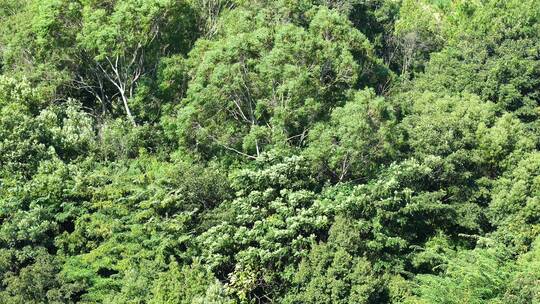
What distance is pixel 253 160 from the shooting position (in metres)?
35.1

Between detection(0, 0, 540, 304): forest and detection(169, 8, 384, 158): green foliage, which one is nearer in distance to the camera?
detection(0, 0, 540, 304): forest

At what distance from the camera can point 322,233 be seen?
30.7 metres

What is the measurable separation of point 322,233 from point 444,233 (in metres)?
5.99

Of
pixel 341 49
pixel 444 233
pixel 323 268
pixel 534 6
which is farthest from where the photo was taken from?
pixel 534 6

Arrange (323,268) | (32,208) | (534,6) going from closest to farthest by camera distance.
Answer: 1. (323,268)
2. (32,208)
3. (534,6)

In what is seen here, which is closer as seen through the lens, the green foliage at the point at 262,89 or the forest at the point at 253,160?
the forest at the point at 253,160

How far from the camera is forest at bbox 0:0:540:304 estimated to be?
91.9 feet

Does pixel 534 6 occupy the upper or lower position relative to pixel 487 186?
upper

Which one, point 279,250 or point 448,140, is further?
point 448,140

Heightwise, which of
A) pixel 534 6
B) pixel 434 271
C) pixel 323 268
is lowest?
pixel 434 271

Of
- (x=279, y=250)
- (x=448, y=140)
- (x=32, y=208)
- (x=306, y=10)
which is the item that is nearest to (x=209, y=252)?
(x=279, y=250)

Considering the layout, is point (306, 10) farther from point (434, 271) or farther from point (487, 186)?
point (434, 271)

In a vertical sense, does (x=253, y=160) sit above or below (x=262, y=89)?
below

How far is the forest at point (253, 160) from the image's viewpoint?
28.0 metres
